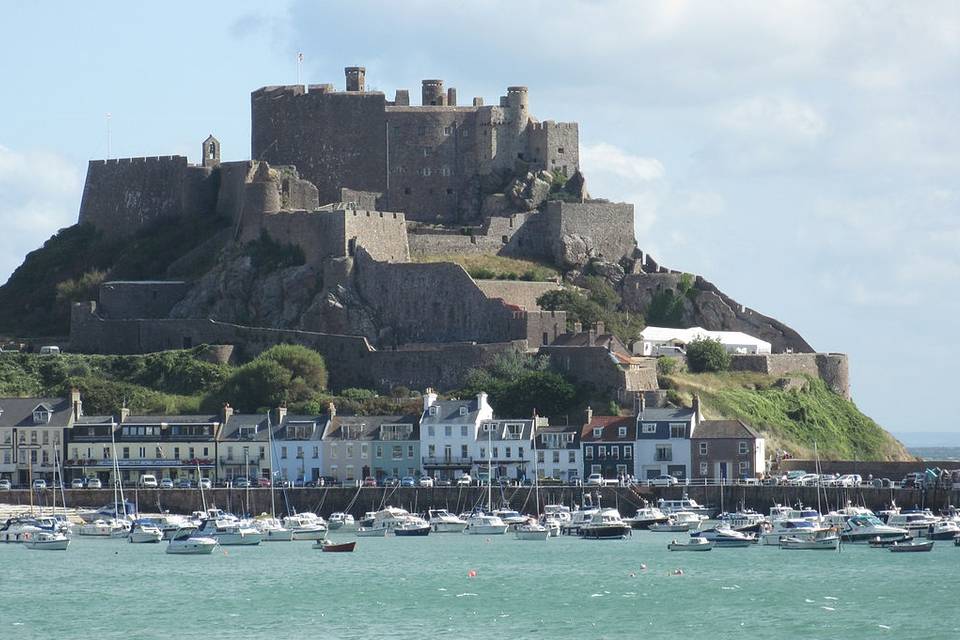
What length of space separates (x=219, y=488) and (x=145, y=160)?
76.6 feet

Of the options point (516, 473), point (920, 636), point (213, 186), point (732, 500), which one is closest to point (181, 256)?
point (213, 186)

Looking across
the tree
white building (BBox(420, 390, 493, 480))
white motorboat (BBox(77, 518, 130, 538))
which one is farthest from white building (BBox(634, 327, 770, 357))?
white motorboat (BBox(77, 518, 130, 538))

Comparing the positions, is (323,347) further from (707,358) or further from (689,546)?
(689,546)

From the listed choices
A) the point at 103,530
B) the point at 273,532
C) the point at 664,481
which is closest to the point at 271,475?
the point at 273,532

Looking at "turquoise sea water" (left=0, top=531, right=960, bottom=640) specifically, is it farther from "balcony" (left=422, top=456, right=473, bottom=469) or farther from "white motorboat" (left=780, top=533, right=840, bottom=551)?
"balcony" (left=422, top=456, right=473, bottom=469)

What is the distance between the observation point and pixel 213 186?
100 metres

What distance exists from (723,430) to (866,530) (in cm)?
901

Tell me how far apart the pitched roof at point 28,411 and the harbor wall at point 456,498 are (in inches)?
147

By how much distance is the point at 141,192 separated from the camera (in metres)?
102

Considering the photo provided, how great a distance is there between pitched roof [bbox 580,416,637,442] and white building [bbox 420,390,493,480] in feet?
12.2

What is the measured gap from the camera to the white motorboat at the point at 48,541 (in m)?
75.9

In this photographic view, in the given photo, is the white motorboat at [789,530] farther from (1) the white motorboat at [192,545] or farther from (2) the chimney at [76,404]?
(2) the chimney at [76,404]

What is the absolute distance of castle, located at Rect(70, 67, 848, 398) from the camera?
8950cm

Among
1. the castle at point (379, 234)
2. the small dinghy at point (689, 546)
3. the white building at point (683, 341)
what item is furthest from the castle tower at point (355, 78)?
the small dinghy at point (689, 546)
